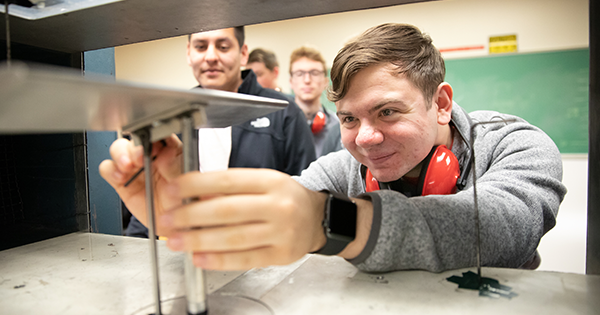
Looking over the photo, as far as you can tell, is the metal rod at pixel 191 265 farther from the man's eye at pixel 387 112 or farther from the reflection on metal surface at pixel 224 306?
the man's eye at pixel 387 112

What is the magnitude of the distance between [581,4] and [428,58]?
3.50 m

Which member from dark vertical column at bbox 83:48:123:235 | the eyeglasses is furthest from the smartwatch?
the eyeglasses

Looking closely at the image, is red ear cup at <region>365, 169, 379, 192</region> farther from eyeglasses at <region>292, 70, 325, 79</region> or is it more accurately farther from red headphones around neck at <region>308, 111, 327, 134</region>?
eyeglasses at <region>292, 70, 325, 79</region>

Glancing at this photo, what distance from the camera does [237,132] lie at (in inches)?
64.9

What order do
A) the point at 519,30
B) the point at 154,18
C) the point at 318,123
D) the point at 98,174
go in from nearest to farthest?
the point at 154,18, the point at 98,174, the point at 318,123, the point at 519,30

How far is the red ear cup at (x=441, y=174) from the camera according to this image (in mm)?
893

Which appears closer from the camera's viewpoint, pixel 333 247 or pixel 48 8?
pixel 333 247

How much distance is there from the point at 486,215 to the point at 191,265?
1.74 ft

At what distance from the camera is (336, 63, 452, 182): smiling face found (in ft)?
2.91

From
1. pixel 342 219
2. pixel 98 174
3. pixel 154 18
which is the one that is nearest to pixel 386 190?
pixel 342 219

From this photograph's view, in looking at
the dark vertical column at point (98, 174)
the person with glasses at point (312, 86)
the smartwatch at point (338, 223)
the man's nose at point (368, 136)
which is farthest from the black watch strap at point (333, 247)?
the person with glasses at point (312, 86)

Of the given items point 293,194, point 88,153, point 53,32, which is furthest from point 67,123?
point 88,153

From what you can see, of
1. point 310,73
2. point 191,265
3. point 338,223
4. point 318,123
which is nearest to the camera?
point 191,265

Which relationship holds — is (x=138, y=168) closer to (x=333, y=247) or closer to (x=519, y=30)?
(x=333, y=247)
